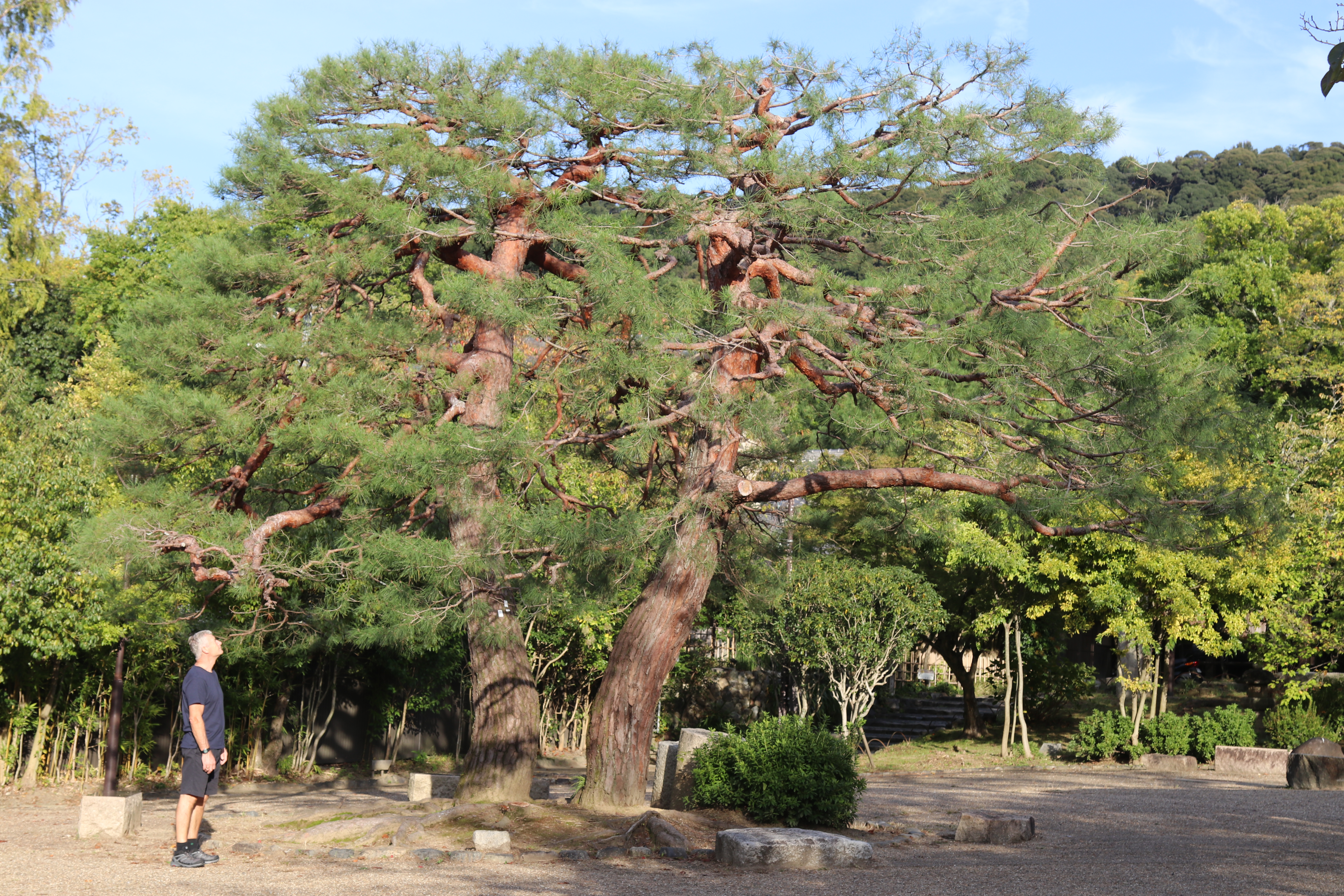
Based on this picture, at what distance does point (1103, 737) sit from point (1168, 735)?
833mm

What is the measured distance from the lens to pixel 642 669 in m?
8.30

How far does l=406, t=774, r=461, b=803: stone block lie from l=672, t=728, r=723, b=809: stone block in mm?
2006

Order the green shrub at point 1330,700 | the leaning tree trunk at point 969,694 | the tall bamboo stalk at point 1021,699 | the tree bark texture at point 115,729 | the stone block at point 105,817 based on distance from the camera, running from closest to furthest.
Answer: the stone block at point 105,817
the tree bark texture at point 115,729
the green shrub at point 1330,700
the tall bamboo stalk at point 1021,699
the leaning tree trunk at point 969,694

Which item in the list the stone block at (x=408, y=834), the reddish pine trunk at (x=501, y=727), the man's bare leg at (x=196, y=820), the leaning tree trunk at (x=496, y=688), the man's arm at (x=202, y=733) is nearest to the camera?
the man's arm at (x=202, y=733)

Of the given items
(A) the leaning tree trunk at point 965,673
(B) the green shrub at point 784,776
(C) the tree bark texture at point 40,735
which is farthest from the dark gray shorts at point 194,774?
(A) the leaning tree trunk at point 965,673

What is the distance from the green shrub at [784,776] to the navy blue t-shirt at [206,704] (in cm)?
349

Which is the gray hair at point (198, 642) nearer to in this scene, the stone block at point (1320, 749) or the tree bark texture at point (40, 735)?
the tree bark texture at point (40, 735)

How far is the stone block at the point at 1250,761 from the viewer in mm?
13484

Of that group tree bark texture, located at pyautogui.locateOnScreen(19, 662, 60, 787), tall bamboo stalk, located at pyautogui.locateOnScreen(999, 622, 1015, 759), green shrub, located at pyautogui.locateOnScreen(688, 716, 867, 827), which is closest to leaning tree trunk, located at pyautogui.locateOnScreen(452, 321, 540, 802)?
green shrub, located at pyautogui.locateOnScreen(688, 716, 867, 827)

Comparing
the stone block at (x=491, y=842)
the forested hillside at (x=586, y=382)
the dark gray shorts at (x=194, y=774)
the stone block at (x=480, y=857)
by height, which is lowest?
the stone block at (x=480, y=857)

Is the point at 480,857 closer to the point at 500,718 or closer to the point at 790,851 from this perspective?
the point at 790,851

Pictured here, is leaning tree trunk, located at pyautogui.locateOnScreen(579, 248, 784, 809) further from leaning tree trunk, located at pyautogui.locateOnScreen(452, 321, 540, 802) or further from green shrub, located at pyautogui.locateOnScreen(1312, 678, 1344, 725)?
green shrub, located at pyautogui.locateOnScreen(1312, 678, 1344, 725)

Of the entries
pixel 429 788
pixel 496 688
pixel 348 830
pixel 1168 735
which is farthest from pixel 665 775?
pixel 1168 735

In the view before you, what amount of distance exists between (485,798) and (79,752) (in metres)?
5.96
